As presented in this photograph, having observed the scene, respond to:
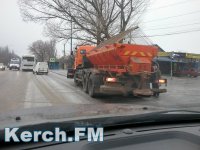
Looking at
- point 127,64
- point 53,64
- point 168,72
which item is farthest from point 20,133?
point 53,64

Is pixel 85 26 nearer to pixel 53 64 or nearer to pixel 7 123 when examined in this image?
pixel 7 123

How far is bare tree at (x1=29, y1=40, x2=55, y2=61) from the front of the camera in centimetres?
13712

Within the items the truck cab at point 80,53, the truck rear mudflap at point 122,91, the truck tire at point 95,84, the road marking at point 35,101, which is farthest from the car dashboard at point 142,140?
the truck cab at point 80,53

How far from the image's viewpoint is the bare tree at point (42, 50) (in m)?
137

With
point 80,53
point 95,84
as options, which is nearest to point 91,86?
point 95,84

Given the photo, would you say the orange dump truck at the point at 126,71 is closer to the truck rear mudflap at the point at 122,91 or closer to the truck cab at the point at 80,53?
the truck rear mudflap at the point at 122,91

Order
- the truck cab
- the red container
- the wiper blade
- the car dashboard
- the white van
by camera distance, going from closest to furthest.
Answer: the car dashboard < the wiper blade < the red container < the truck cab < the white van

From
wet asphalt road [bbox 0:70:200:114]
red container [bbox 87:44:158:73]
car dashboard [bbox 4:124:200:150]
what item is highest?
red container [bbox 87:44:158:73]

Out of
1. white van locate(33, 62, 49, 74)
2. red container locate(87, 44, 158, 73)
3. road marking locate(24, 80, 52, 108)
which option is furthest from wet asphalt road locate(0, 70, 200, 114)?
white van locate(33, 62, 49, 74)

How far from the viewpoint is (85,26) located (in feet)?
126

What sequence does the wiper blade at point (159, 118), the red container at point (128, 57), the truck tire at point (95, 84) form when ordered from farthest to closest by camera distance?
1. the truck tire at point (95, 84)
2. the red container at point (128, 57)
3. the wiper blade at point (159, 118)

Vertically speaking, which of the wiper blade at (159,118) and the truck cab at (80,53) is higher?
the truck cab at (80,53)

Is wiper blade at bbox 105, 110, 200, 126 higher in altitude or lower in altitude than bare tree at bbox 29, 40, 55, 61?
lower

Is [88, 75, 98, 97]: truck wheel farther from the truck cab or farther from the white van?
the white van
